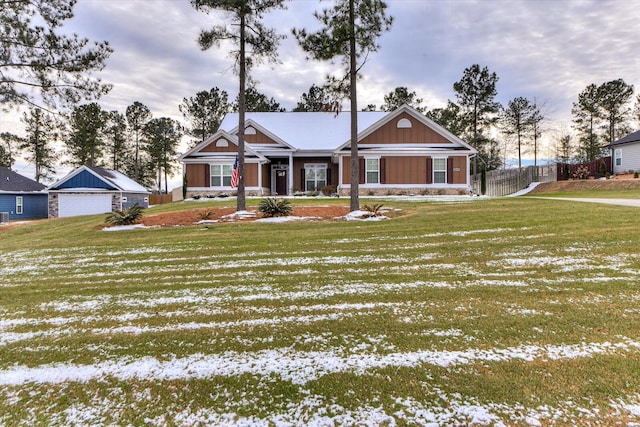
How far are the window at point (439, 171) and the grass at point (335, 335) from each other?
13236 millimetres

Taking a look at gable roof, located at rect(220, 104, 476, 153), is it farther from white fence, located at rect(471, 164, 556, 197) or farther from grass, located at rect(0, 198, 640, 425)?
grass, located at rect(0, 198, 640, 425)

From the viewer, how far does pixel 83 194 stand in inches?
1063

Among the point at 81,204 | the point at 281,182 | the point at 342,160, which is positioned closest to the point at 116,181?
the point at 81,204

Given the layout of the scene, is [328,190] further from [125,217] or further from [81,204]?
[81,204]

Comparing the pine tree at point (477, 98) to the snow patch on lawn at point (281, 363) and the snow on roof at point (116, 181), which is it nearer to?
the snow on roof at point (116, 181)

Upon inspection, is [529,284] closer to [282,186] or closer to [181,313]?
[181,313]

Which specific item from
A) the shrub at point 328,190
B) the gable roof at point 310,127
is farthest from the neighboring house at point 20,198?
the shrub at point 328,190

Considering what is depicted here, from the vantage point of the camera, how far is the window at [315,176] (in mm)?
24188

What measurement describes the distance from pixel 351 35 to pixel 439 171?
11.9 meters

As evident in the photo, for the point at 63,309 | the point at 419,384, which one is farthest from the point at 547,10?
the point at 63,309

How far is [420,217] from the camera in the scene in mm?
10648

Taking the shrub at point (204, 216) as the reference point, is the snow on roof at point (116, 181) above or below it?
above

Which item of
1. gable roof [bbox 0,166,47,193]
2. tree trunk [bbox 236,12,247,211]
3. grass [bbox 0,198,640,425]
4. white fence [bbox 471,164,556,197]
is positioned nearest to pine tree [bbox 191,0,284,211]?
tree trunk [bbox 236,12,247,211]

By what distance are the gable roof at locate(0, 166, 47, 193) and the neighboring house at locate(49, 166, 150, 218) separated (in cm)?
616
